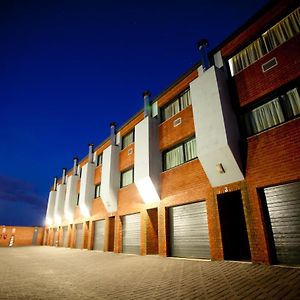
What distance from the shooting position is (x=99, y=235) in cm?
1941

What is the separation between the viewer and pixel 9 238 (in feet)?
117

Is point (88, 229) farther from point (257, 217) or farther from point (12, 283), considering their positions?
point (257, 217)

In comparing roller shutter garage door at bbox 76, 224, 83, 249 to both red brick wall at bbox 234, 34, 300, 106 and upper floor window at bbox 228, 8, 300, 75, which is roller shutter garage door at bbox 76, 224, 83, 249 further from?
upper floor window at bbox 228, 8, 300, 75

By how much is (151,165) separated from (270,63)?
799cm

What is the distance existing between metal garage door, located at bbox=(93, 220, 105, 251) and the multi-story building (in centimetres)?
412

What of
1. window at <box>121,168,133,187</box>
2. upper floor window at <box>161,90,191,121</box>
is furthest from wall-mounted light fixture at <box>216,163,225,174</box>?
window at <box>121,168,133,187</box>

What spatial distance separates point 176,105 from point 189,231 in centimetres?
741

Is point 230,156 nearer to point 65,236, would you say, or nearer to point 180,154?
point 180,154

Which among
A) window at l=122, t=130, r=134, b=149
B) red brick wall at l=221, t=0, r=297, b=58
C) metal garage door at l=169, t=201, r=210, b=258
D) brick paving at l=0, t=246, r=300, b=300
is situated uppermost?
red brick wall at l=221, t=0, r=297, b=58

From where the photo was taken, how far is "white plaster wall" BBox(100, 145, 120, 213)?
685 inches

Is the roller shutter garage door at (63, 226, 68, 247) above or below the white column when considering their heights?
below

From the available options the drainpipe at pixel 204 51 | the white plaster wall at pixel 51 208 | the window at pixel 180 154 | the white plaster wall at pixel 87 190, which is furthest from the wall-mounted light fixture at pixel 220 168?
the white plaster wall at pixel 51 208

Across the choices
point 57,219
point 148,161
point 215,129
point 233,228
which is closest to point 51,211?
point 57,219

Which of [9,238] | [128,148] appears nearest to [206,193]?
[128,148]
